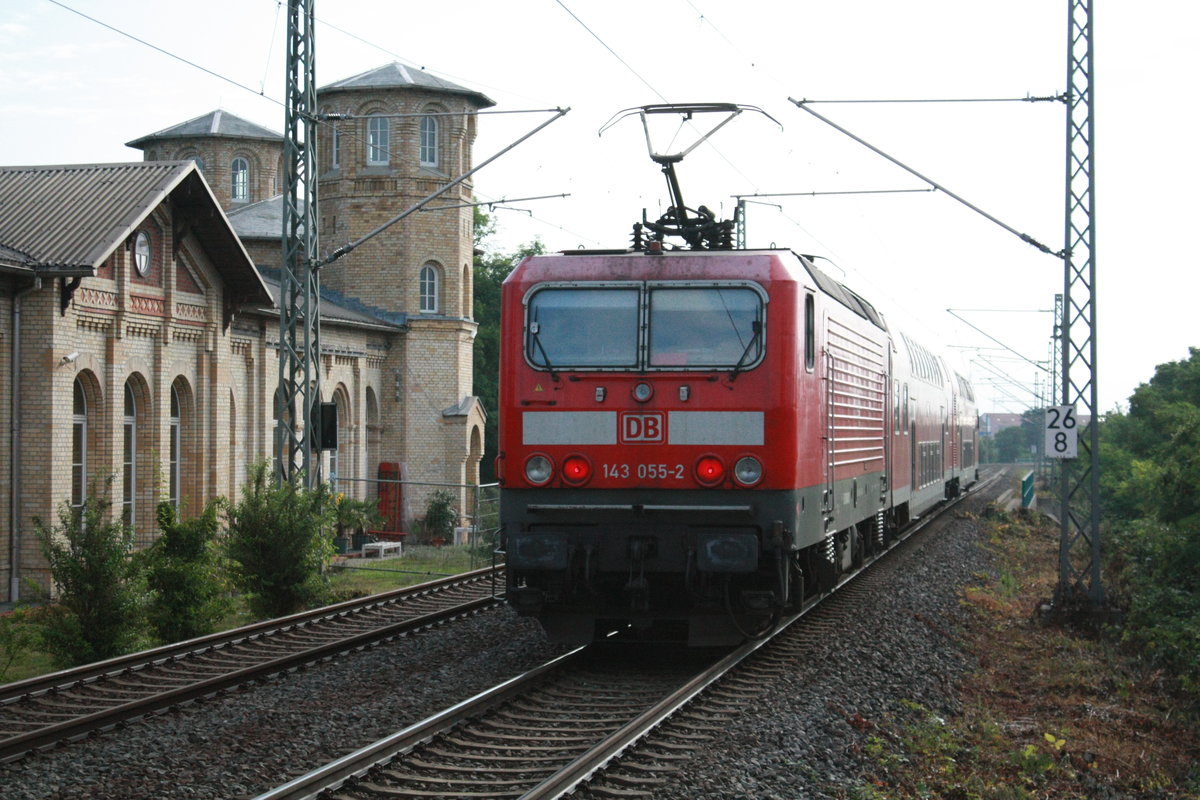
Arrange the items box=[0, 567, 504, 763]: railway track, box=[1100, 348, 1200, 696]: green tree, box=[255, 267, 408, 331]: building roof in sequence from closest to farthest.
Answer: box=[0, 567, 504, 763]: railway track < box=[1100, 348, 1200, 696]: green tree < box=[255, 267, 408, 331]: building roof

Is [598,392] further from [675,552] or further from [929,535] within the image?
[929,535]

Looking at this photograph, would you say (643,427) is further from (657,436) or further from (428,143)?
(428,143)

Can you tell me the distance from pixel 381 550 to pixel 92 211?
28.1ft

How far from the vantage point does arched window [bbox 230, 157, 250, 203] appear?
2048 inches

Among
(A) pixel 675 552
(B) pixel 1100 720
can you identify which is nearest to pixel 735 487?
(A) pixel 675 552

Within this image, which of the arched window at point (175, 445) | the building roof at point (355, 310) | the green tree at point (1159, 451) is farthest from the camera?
the building roof at point (355, 310)

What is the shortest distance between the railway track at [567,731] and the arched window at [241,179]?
43.6 metres

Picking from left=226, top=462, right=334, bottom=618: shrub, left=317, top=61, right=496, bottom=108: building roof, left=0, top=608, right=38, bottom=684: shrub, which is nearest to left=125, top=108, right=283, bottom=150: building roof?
left=317, top=61, right=496, bottom=108: building roof

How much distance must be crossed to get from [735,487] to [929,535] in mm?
16409

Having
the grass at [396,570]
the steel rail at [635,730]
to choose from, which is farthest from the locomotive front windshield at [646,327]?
the grass at [396,570]

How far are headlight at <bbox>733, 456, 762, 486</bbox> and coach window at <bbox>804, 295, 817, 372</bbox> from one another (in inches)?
41.9

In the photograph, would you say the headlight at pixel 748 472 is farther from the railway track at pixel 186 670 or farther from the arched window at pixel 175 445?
the arched window at pixel 175 445

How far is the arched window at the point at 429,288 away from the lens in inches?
1428

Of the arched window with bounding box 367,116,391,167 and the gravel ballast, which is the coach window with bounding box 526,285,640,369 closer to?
the gravel ballast
